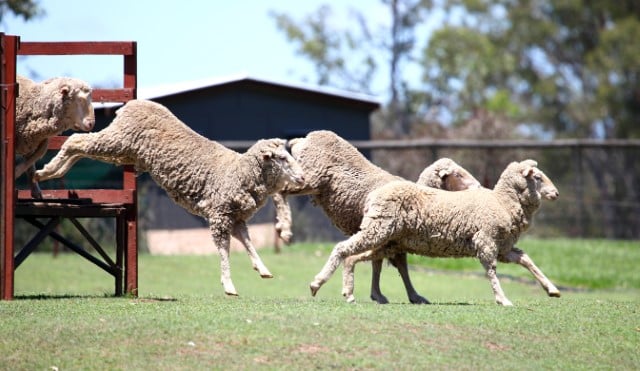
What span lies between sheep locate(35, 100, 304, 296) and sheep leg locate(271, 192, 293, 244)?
367 millimetres

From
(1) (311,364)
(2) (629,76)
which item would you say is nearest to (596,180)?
(2) (629,76)

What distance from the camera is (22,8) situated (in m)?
26.2

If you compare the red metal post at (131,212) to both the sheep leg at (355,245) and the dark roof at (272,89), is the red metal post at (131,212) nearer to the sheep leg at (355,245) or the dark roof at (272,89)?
the sheep leg at (355,245)

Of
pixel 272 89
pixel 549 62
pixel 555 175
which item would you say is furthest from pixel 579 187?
pixel 549 62

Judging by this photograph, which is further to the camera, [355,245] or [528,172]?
[528,172]

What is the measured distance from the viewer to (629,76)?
44.3 meters

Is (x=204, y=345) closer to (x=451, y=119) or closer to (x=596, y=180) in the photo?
(x=596, y=180)

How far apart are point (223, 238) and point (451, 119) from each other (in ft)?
122

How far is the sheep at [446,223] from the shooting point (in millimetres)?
10773

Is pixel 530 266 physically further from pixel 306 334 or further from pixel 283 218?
pixel 306 334

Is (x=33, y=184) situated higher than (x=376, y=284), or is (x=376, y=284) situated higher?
(x=33, y=184)

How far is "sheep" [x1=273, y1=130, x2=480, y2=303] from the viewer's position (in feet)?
37.7

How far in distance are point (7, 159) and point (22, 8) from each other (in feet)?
54.5

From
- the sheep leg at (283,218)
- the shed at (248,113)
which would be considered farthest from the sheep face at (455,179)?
the shed at (248,113)
